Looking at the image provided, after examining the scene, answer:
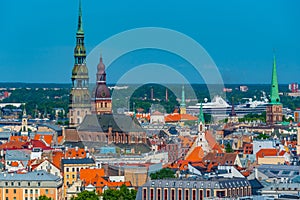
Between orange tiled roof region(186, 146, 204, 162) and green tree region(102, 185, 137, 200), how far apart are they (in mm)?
16541

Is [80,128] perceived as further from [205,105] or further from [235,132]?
[205,105]

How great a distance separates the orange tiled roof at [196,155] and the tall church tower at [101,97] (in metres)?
16.2

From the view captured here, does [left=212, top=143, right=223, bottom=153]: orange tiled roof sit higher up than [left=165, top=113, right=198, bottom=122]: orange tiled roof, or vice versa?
[left=165, top=113, right=198, bottom=122]: orange tiled roof

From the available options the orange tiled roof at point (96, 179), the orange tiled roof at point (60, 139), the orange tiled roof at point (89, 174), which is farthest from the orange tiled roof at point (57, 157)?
the orange tiled roof at point (60, 139)

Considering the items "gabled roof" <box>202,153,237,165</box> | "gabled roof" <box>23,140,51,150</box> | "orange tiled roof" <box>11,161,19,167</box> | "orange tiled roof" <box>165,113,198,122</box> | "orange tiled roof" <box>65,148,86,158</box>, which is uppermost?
"orange tiled roof" <box>165,113,198,122</box>

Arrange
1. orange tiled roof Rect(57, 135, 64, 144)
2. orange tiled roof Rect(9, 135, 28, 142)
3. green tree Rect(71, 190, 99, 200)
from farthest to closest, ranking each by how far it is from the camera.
→ orange tiled roof Rect(9, 135, 28, 142) → orange tiled roof Rect(57, 135, 64, 144) → green tree Rect(71, 190, 99, 200)

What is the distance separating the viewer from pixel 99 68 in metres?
102

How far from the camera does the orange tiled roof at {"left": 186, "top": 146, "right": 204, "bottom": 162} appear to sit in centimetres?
7844

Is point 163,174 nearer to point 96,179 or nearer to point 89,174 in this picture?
point 96,179

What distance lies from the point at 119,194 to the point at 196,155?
66.5ft

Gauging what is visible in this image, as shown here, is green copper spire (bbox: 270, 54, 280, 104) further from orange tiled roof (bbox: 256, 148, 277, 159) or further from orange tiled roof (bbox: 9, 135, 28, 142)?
orange tiled roof (bbox: 256, 148, 277, 159)

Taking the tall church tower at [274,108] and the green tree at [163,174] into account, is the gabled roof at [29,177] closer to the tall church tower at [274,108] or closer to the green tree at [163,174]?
the green tree at [163,174]

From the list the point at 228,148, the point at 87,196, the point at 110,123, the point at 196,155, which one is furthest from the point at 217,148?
the point at 87,196

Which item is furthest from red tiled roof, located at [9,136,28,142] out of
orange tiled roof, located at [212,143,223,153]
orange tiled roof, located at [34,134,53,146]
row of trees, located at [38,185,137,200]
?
row of trees, located at [38,185,137,200]
